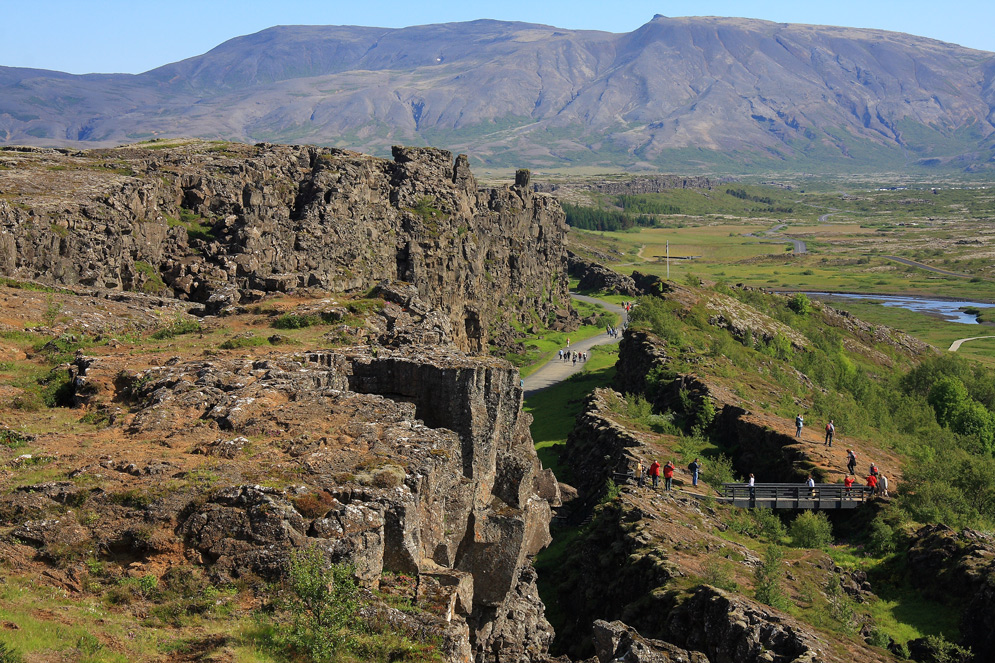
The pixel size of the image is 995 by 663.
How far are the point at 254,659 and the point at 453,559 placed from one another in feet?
33.8

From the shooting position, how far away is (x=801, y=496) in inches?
2206

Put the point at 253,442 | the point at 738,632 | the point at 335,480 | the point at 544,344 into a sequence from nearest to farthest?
the point at 335,480 < the point at 253,442 < the point at 738,632 < the point at 544,344

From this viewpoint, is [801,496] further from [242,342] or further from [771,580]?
[242,342]

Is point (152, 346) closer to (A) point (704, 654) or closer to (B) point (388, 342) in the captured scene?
(B) point (388, 342)

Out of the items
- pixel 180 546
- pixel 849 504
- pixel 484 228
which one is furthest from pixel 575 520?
pixel 484 228

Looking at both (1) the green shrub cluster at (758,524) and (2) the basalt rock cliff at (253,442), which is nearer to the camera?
(2) the basalt rock cliff at (253,442)

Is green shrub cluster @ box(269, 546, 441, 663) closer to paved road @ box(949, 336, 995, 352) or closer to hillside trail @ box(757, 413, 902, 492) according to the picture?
hillside trail @ box(757, 413, 902, 492)

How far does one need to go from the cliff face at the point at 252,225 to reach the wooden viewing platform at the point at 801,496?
1156 inches

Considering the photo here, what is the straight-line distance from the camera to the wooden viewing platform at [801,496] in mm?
55625

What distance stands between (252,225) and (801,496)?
1860 inches

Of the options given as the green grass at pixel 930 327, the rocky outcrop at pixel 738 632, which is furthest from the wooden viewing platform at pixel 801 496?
the green grass at pixel 930 327

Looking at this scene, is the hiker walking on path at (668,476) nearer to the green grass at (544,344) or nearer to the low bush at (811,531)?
the low bush at (811,531)

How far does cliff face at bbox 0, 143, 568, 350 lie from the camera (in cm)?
6144

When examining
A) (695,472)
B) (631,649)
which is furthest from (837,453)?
(631,649)
